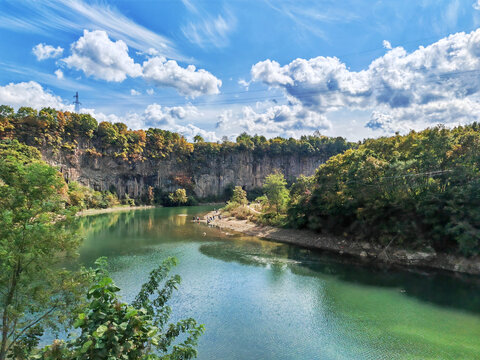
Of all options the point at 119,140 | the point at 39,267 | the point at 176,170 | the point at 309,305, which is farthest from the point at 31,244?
the point at 176,170

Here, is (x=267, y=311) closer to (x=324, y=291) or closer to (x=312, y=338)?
(x=312, y=338)

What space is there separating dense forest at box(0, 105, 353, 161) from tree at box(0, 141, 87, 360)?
6056 cm

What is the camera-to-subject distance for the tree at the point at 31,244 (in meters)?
7.77

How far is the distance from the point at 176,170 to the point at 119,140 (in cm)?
1912

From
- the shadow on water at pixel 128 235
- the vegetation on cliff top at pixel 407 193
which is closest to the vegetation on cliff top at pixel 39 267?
the shadow on water at pixel 128 235

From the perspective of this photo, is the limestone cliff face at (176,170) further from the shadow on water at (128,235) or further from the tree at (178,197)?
the shadow on water at (128,235)

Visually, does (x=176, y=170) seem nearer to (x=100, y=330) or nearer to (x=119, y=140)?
(x=119, y=140)

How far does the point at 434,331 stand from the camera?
14.2 m

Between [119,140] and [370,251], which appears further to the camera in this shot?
[119,140]

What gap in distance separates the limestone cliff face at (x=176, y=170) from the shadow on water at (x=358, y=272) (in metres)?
51.9

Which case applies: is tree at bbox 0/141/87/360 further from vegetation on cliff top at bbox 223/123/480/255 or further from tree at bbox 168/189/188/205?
tree at bbox 168/189/188/205

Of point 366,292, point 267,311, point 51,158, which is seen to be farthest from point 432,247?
point 51,158

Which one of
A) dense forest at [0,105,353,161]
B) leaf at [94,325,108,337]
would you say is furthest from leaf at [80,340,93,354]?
dense forest at [0,105,353,161]

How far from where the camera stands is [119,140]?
252ft
